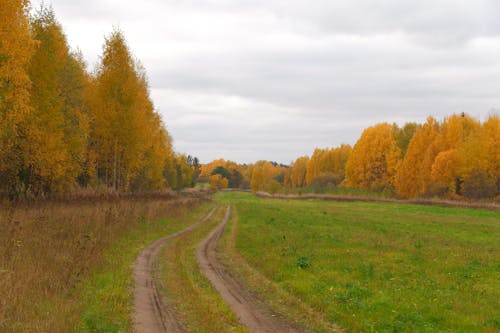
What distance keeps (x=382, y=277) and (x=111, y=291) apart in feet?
27.5

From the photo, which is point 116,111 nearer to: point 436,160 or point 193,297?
point 193,297

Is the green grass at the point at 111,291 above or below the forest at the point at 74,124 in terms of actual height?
below

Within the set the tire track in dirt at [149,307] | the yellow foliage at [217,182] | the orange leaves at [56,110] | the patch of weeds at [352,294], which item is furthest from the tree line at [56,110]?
the yellow foliage at [217,182]

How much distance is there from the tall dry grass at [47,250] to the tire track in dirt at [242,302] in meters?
3.67

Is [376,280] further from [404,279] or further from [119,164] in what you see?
[119,164]

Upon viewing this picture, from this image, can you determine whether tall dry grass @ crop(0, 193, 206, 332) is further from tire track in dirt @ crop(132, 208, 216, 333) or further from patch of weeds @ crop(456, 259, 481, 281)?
patch of weeds @ crop(456, 259, 481, 281)

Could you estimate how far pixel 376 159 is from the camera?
91.4 meters

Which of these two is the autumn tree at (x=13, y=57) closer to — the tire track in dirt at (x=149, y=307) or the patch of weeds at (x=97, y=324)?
the tire track in dirt at (x=149, y=307)

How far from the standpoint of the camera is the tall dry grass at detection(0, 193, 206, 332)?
9328 mm

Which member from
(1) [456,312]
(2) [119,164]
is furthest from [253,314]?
(2) [119,164]

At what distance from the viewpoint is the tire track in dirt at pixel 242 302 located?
9375mm

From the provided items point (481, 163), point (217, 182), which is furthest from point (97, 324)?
point (217, 182)

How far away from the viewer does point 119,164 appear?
37.3 m

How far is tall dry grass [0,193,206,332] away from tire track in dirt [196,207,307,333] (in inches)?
145
